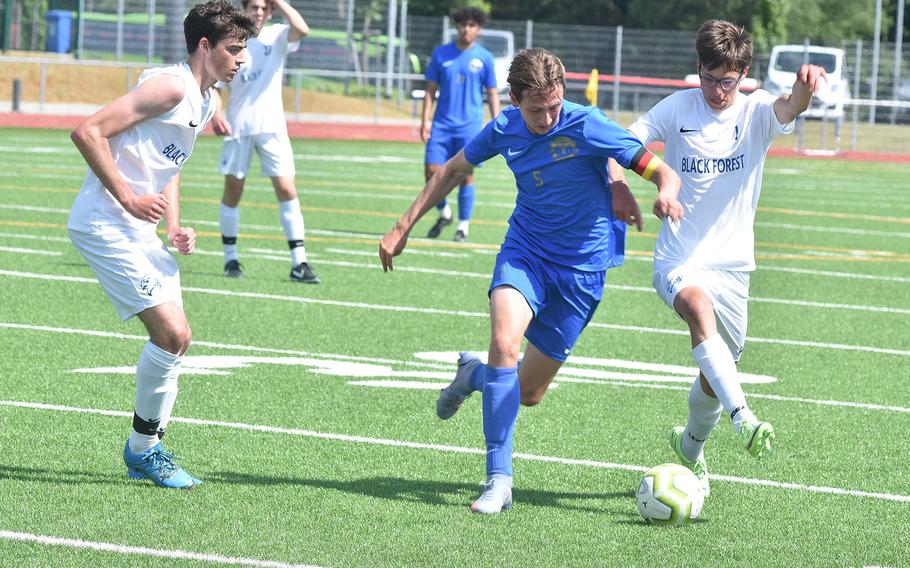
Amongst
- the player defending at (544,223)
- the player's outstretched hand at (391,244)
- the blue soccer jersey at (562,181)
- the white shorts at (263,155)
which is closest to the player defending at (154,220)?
the player's outstretched hand at (391,244)

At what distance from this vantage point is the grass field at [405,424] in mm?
5477

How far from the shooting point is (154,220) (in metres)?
5.93

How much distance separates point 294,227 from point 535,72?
6640 millimetres

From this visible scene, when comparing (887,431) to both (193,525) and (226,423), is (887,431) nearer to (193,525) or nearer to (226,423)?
(226,423)

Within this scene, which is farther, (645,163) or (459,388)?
(459,388)

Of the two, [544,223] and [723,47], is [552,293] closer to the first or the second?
[544,223]

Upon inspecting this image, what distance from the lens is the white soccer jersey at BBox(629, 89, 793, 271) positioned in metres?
6.64

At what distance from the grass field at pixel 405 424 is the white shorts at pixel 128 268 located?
0.75 metres

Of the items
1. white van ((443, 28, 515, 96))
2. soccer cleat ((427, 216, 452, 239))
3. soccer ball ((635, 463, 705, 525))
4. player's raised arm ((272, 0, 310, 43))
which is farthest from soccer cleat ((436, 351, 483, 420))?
white van ((443, 28, 515, 96))

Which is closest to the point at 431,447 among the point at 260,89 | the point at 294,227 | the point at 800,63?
the point at 294,227

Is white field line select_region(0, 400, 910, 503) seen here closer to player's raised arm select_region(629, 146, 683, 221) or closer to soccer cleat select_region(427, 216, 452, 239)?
player's raised arm select_region(629, 146, 683, 221)

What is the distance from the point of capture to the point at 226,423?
7.41 meters

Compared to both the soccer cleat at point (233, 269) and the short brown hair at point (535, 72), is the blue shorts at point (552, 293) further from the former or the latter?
the soccer cleat at point (233, 269)

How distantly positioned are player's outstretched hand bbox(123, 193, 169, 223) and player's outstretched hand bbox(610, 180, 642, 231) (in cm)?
176
